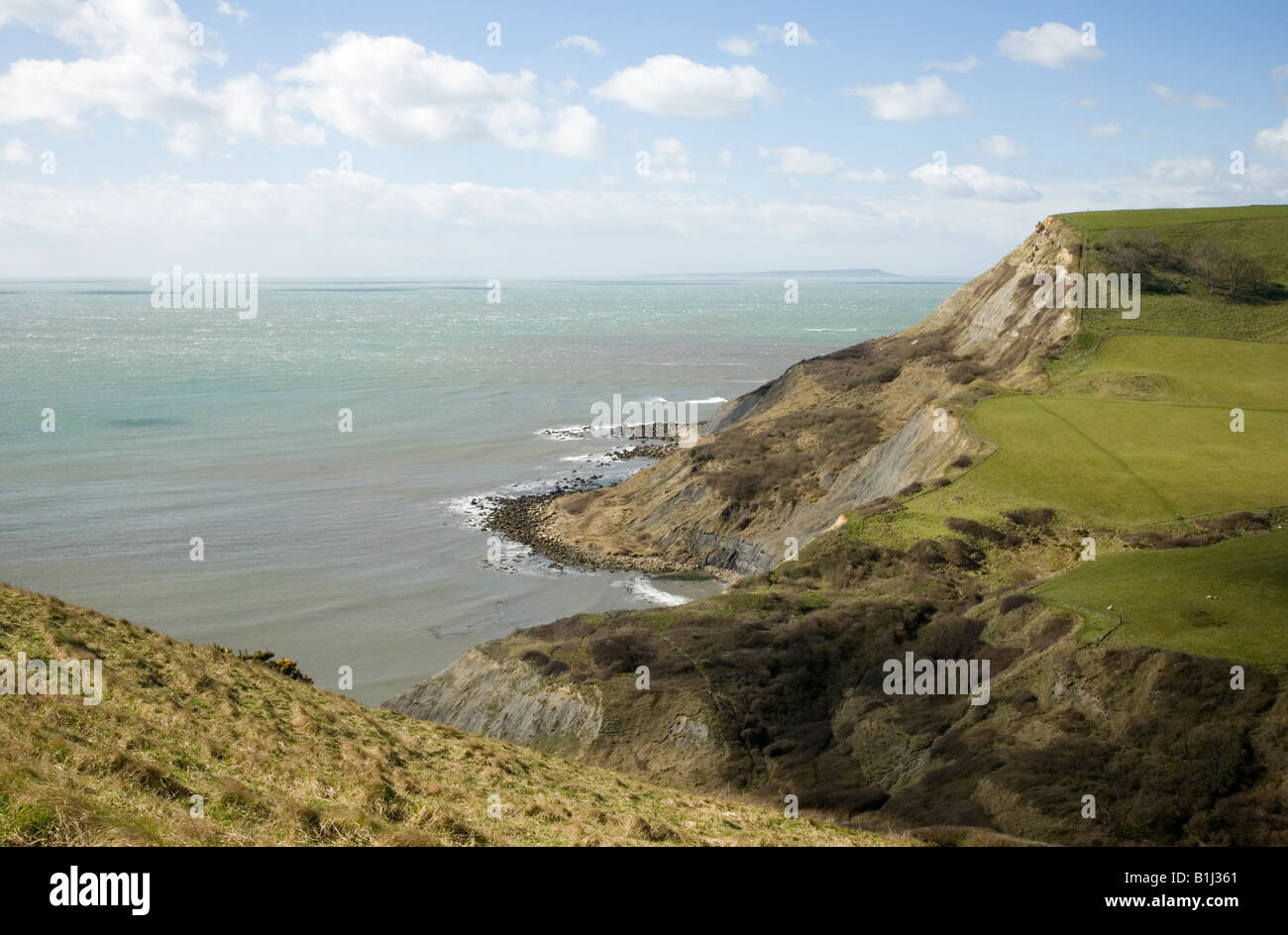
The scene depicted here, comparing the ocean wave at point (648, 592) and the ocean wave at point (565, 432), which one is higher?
the ocean wave at point (565, 432)

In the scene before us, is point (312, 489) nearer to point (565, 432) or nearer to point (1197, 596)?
point (565, 432)

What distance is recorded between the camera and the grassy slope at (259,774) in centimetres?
1257

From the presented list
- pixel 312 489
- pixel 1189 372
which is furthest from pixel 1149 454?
pixel 312 489

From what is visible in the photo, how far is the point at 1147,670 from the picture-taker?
887 inches

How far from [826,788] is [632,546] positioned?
29750 millimetres

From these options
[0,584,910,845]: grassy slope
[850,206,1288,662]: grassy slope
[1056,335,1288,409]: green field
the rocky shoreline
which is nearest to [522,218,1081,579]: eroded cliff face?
the rocky shoreline

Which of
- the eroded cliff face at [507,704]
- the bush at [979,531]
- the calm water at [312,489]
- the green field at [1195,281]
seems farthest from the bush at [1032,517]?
the green field at [1195,281]

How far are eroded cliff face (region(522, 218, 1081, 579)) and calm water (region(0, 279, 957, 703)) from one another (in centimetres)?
490

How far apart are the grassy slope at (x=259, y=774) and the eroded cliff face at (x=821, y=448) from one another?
28.2 m

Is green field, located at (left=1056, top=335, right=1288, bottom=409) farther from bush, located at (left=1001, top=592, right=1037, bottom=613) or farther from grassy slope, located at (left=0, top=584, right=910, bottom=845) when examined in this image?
grassy slope, located at (left=0, top=584, right=910, bottom=845)

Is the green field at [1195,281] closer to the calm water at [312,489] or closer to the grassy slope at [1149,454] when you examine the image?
the grassy slope at [1149,454]
